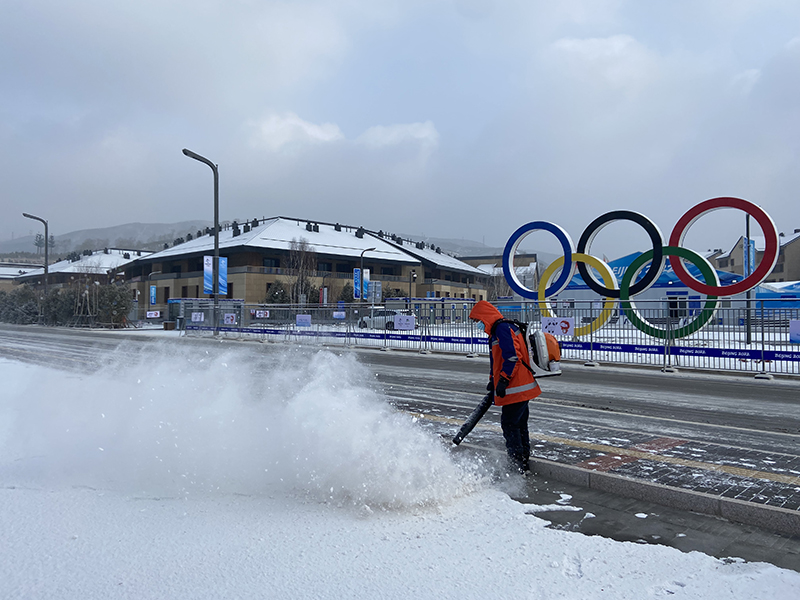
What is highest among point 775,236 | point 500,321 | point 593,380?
point 775,236

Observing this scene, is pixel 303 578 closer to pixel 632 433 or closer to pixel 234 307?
pixel 632 433

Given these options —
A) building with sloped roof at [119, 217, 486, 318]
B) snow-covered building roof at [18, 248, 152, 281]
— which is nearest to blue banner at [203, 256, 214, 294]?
building with sloped roof at [119, 217, 486, 318]

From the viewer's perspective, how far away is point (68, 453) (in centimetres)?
589

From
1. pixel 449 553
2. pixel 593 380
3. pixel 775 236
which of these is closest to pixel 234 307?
pixel 593 380

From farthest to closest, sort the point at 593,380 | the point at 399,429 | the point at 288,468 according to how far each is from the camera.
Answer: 1. the point at 593,380
2. the point at 399,429
3. the point at 288,468

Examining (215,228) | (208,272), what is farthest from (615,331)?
(208,272)

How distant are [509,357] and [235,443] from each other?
9.14 ft

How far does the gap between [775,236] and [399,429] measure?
61.7ft

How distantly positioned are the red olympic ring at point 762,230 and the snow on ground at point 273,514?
17385 millimetres

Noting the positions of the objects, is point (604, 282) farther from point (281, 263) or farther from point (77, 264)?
point (77, 264)

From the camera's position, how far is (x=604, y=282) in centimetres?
2427

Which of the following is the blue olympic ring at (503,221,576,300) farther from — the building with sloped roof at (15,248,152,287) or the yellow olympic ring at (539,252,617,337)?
the building with sloped roof at (15,248,152,287)

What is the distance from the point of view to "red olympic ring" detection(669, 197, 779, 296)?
1931cm

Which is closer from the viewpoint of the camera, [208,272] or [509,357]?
[509,357]
